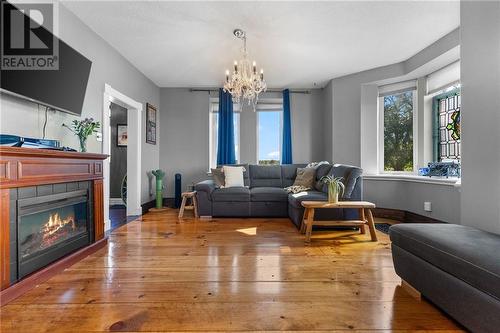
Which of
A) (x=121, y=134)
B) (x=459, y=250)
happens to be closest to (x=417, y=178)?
(x=459, y=250)

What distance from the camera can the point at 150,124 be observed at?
4844 millimetres

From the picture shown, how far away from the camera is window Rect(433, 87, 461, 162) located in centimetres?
342

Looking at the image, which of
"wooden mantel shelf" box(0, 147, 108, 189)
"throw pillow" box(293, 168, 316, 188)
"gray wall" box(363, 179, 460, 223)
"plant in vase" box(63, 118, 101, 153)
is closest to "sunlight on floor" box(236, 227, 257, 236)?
"throw pillow" box(293, 168, 316, 188)

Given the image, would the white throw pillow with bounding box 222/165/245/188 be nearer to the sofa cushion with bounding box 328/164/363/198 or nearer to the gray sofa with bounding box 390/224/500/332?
the sofa cushion with bounding box 328/164/363/198

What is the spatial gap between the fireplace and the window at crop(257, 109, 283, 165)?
12.2ft

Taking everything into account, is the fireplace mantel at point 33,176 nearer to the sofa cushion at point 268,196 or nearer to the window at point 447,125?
the sofa cushion at point 268,196

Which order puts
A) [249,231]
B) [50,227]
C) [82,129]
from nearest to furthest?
[50,227] → [82,129] → [249,231]

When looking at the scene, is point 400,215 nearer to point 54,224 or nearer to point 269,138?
point 269,138

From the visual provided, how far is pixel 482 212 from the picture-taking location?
1812 millimetres

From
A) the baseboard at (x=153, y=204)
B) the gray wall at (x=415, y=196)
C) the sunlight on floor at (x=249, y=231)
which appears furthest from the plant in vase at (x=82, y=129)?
the gray wall at (x=415, y=196)

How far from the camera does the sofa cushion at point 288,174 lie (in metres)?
4.84

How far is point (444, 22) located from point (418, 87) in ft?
4.24

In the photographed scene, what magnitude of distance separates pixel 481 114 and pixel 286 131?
363 centimetres

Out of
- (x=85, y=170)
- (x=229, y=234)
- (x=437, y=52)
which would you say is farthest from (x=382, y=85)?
(x=85, y=170)
